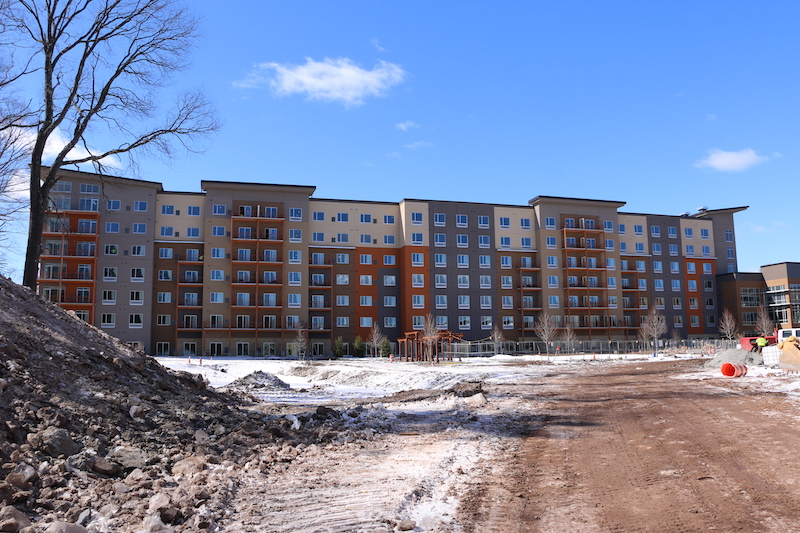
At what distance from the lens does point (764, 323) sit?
266 ft

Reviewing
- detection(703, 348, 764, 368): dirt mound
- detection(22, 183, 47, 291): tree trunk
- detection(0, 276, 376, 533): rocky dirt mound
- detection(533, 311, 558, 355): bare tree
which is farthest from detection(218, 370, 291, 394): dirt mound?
detection(533, 311, 558, 355): bare tree

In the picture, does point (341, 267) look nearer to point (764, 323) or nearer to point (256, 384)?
point (256, 384)

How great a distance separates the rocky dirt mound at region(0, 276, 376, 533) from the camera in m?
6.60

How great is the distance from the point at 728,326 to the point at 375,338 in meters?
51.9

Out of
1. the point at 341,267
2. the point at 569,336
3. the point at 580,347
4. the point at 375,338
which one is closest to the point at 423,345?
the point at 375,338

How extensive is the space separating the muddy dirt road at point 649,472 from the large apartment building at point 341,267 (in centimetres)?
5927

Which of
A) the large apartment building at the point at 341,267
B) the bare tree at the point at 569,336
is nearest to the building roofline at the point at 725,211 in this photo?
the large apartment building at the point at 341,267

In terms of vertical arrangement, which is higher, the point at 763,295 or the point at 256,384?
the point at 763,295

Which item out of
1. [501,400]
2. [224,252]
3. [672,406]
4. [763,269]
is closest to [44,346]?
[501,400]

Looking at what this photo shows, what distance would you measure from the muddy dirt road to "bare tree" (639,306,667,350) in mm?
65896

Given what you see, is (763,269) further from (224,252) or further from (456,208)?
(224,252)

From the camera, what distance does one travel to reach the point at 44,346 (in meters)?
11.9

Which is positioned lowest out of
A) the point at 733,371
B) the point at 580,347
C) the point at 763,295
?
the point at 580,347

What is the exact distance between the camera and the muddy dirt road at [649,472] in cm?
708
